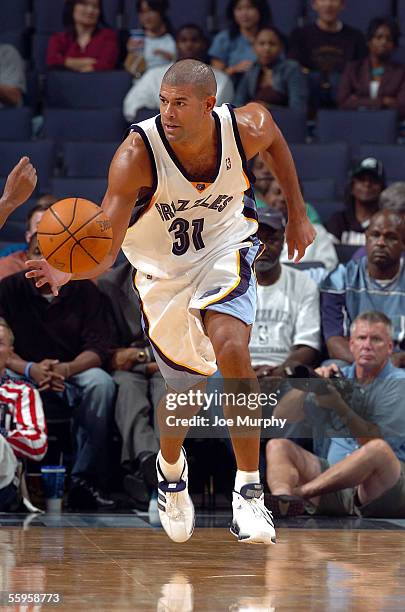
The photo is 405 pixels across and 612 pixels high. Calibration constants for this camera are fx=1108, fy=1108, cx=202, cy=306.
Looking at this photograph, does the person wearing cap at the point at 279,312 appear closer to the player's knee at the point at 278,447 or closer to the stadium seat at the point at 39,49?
the player's knee at the point at 278,447

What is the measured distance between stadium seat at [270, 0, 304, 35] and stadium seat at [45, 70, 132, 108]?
1910 millimetres

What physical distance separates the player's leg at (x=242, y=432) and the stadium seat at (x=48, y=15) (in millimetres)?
6770

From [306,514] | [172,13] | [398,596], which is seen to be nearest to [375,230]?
[306,514]

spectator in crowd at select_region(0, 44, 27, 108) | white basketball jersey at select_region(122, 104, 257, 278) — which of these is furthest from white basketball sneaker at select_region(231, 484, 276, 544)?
spectator in crowd at select_region(0, 44, 27, 108)

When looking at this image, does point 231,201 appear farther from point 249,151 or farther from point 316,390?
point 316,390

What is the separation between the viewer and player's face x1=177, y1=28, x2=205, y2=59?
9695 mm

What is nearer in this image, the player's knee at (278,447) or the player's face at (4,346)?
the player's knee at (278,447)

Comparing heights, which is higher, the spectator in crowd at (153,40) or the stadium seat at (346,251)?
the spectator in crowd at (153,40)

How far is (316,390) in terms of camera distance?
20.3ft

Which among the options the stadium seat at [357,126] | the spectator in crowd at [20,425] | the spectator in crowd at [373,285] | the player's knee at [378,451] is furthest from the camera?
the stadium seat at [357,126]

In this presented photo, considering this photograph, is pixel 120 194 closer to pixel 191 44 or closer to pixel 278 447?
pixel 278 447

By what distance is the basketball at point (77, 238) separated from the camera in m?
4.01

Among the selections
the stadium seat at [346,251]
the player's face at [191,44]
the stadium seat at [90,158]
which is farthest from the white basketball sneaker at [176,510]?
the player's face at [191,44]

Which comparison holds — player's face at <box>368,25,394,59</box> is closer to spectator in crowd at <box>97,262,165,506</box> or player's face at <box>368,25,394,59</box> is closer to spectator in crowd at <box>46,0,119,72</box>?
spectator in crowd at <box>46,0,119,72</box>
